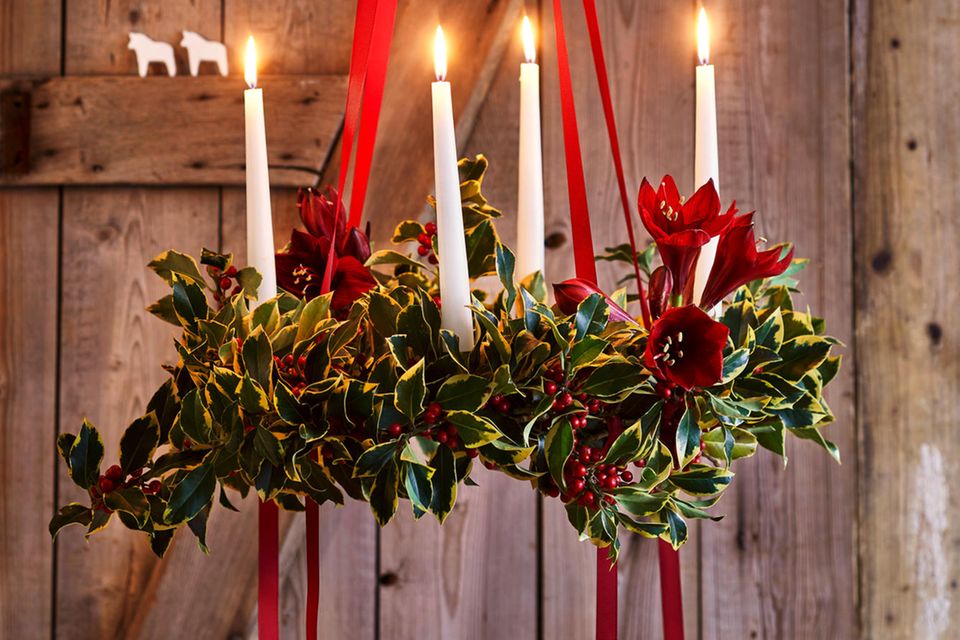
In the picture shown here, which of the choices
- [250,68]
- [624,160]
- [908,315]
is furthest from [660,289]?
[908,315]

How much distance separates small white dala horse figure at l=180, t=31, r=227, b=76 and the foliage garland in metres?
0.75

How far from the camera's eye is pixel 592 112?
1.19 meters

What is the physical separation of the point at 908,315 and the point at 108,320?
123cm

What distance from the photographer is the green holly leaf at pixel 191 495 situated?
1.60 feet

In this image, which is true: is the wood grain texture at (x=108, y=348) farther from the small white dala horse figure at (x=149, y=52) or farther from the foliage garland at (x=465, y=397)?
the foliage garland at (x=465, y=397)

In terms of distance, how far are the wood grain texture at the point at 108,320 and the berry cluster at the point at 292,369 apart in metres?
0.78

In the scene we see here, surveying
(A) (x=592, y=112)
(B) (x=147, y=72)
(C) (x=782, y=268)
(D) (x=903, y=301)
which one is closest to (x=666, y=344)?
(C) (x=782, y=268)

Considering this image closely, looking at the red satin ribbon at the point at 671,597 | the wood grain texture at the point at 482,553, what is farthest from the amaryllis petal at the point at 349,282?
the wood grain texture at the point at 482,553

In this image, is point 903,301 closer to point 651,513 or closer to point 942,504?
point 942,504

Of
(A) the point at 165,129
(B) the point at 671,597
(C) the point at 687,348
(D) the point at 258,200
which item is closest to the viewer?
(C) the point at 687,348

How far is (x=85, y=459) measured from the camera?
0.52m

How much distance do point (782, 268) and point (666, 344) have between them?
0.11 m

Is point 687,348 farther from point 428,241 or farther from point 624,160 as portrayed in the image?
point 624,160

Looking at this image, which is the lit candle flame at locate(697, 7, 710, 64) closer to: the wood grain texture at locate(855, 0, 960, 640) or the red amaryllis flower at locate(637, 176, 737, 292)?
the red amaryllis flower at locate(637, 176, 737, 292)
